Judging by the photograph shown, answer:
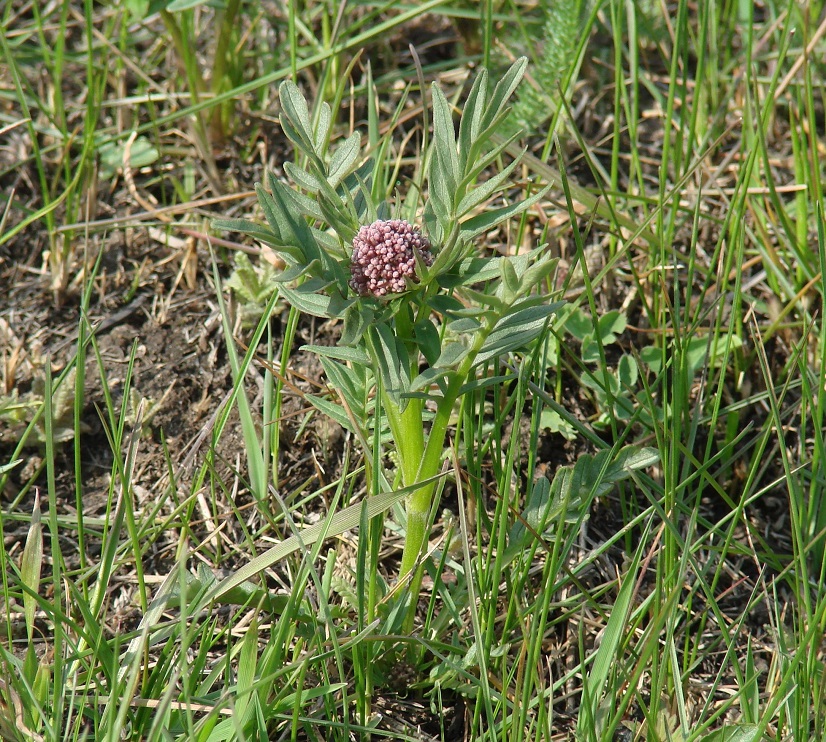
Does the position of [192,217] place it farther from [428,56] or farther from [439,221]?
[439,221]

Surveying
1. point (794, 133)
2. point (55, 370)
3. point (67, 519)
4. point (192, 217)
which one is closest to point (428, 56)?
point (192, 217)

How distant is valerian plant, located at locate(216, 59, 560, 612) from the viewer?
139 cm

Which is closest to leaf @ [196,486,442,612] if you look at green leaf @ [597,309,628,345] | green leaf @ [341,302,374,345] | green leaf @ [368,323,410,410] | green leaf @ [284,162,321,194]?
green leaf @ [368,323,410,410]

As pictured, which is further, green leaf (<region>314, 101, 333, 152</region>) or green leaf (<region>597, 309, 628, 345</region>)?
green leaf (<region>597, 309, 628, 345</region>)

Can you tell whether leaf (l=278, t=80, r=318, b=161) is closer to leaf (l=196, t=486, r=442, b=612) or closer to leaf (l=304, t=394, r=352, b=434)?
leaf (l=304, t=394, r=352, b=434)

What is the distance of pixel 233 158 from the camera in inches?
107

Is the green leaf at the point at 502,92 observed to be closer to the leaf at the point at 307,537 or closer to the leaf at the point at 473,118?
the leaf at the point at 473,118

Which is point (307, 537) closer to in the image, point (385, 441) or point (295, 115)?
point (385, 441)

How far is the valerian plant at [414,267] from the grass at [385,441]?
0.10 meters

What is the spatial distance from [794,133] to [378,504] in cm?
157

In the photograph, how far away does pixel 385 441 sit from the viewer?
71.8 inches

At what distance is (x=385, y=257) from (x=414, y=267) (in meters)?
0.05

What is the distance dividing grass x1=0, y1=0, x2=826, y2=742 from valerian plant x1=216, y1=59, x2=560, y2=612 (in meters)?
0.10

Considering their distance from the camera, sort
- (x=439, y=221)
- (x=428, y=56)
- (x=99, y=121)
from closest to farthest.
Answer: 1. (x=439, y=221)
2. (x=99, y=121)
3. (x=428, y=56)
